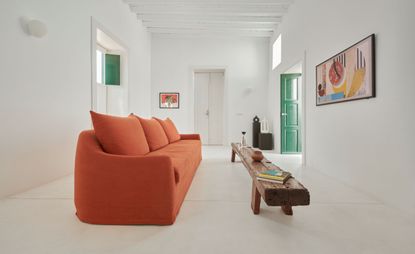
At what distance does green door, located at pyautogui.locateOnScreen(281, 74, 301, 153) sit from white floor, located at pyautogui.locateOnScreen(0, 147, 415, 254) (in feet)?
10.9

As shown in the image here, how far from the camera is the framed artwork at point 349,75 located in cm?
230

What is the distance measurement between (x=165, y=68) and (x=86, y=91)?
3.66 metres

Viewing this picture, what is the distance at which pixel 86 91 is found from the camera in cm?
342

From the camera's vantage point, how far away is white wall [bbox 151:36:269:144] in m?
6.78

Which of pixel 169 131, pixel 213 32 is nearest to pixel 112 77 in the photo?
pixel 169 131

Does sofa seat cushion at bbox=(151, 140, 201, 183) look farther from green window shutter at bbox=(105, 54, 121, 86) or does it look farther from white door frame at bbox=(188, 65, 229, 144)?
white door frame at bbox=(188, 65, 229, 144)

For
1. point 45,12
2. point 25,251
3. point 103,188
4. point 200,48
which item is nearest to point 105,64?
point 45,12

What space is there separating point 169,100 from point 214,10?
2843mm

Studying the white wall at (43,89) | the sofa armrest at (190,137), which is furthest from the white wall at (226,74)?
the white wall at (43,89)

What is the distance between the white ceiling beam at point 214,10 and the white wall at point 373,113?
1.40 meters

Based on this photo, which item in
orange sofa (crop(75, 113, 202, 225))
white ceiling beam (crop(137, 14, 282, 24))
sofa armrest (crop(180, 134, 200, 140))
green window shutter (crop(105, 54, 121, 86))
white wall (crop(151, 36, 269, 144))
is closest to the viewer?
orange sofa (crop(75, 113, 202, 225))

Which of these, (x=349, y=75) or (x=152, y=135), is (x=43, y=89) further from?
(x=349, y=75)

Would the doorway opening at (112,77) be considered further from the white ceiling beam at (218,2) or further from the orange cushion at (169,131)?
the orange cushion at (169,131)

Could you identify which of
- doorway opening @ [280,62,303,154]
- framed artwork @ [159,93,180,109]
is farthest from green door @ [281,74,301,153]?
framed artwork @ [159,93,180,109]
